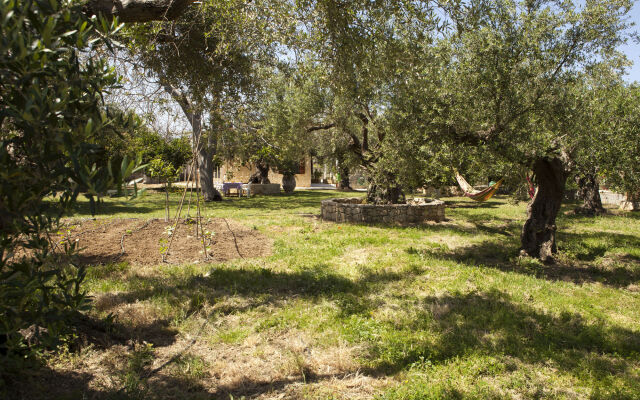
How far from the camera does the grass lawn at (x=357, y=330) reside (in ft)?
10.6

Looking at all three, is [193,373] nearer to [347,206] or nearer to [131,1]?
[131,1]

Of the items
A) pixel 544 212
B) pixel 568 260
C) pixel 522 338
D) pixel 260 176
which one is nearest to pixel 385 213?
pixel 544 212

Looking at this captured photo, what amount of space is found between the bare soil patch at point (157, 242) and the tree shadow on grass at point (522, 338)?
3.94m

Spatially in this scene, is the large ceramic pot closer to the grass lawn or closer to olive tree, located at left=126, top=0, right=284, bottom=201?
olive tree, located at left=126, top=0, right=284, bottom=201

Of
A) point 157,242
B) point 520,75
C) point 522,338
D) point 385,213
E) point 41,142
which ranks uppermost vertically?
point 520,75

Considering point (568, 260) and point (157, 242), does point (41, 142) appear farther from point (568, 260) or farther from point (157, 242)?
point (568, 260)

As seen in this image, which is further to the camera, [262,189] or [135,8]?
[262,189]

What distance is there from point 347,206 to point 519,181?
15.6 ft

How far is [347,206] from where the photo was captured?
11.6 metres

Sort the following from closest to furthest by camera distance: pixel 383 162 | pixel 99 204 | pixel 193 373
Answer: pixel 99 204, pixel 193 373, pixel 383 162

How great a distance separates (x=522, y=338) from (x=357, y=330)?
5.90 feet

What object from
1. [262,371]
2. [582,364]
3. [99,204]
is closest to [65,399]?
[262,371]

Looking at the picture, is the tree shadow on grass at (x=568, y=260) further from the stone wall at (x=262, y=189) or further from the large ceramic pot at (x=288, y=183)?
the large ceramic pot at (x=288, y=183)

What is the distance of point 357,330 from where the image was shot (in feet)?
13.8
